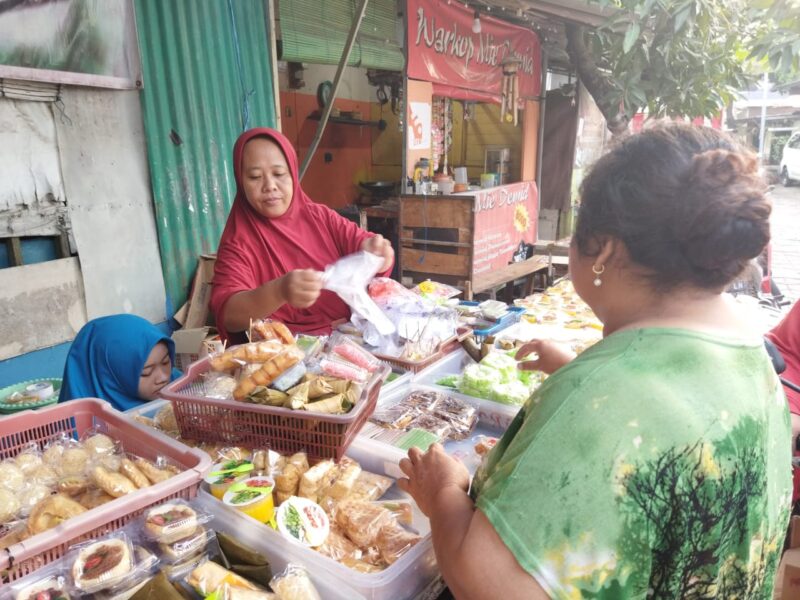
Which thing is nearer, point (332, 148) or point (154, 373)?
point (154, 373)

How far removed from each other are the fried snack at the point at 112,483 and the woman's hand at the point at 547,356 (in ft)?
3.69

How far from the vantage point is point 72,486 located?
1250mm

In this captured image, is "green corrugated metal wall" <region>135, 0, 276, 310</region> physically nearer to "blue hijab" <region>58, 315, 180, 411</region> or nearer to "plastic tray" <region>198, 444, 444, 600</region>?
"blue hijab" <region>58, 315, 180, 411</region>

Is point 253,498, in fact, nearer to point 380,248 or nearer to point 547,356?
point 547,356

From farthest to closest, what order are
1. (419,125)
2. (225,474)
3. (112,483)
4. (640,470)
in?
(419,125), (225,474), (112,483), (640,470)

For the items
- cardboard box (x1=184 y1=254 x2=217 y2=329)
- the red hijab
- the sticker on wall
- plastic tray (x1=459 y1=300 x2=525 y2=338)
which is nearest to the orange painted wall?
the sticker on wall

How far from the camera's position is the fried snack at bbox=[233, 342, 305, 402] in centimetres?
145

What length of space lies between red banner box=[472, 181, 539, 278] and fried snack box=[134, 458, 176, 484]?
4830mm

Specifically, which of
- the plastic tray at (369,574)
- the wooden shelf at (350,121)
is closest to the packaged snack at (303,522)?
the plastic tray at (369,574)

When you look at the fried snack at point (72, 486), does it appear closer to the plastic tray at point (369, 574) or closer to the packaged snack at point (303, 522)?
the plastic tray at point (369, 574)

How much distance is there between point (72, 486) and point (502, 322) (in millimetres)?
1998

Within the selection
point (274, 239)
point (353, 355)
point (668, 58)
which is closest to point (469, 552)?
point (353, 355)

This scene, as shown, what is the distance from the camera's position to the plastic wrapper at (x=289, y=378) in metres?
1.46

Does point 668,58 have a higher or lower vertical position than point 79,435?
higher
